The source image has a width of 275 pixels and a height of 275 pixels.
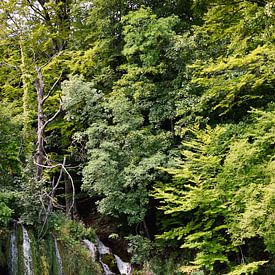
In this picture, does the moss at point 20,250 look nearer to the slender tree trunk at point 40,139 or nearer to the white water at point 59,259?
the white water at point 59,259

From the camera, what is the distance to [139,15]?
10289mm

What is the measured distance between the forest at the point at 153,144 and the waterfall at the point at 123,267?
4 cm

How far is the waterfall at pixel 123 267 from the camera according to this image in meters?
10.0

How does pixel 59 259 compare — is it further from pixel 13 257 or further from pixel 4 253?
pixel 4 253

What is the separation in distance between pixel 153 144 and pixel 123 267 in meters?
3.77

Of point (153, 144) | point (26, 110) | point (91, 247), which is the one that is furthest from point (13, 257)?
point (153, 144)

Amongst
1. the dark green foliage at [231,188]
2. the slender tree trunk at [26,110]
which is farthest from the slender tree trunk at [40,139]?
the dark green foliage at [231,188]

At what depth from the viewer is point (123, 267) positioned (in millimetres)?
10266

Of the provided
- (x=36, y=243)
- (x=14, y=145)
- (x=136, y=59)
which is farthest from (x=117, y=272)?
(x=136, y=59)

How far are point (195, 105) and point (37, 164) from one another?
454cm

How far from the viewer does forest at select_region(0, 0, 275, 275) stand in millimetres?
7891

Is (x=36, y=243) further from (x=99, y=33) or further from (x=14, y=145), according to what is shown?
(x=99, y=33)

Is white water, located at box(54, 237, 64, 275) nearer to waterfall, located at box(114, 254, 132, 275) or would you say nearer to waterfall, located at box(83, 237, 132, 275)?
waterfall, located at box(83, 237, 132, 275)

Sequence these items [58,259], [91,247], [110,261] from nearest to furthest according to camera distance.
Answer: [58,259] → [91,247] → [110,261]
